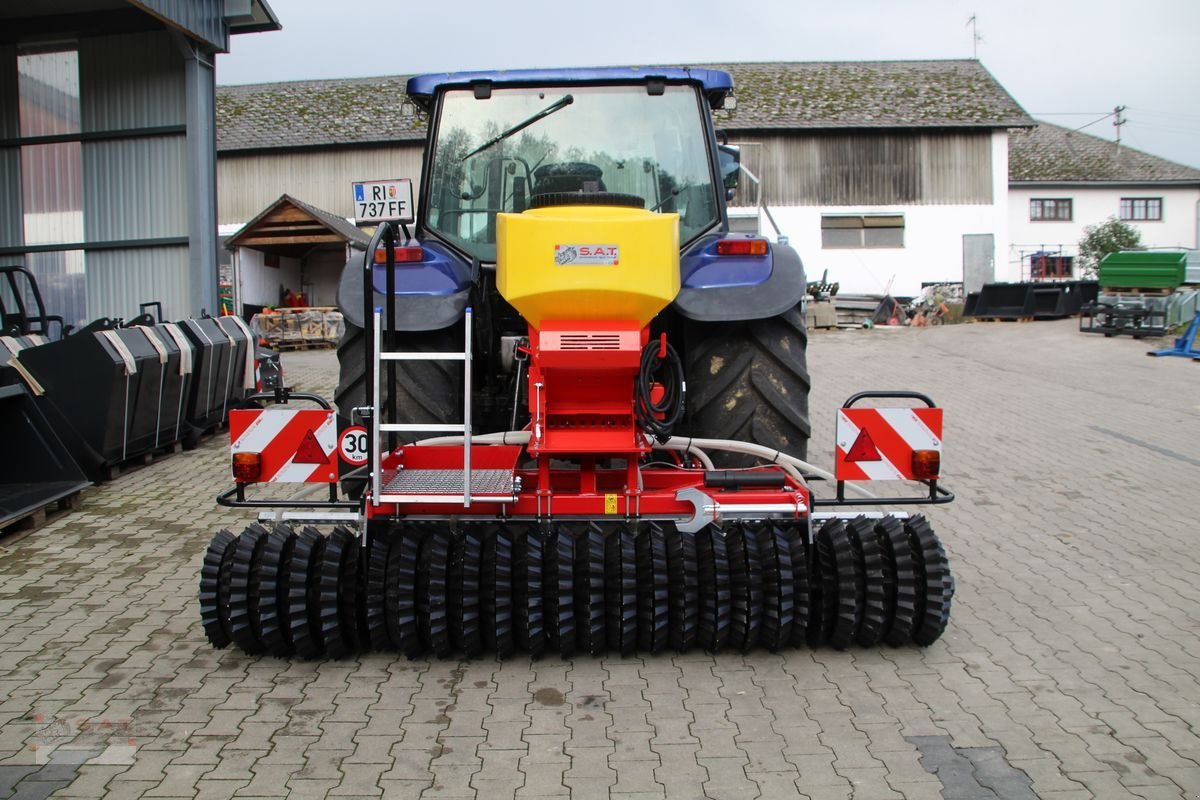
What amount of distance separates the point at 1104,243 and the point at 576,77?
34.0m

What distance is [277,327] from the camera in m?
21.0

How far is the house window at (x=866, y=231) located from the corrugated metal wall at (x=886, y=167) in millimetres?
451

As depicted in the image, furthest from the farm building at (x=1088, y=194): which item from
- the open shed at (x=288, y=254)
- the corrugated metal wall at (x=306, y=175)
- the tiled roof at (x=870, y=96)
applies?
the open shed at (x=288, y=254)

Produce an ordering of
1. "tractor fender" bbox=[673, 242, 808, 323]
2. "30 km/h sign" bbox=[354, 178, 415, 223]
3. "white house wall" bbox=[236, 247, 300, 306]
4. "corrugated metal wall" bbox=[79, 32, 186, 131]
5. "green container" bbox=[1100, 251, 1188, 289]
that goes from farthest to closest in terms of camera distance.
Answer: "white house wall" bbox=[236, 247, 300, 306] < "green container" bbox=[1100, 251, 1188, 289] < "corrugated metal wall" bbox=[79, 32, 186, 131] < "30 km/h sign" bbox=[354, 178, 415, 223] < "tractor fender" bbox=[673, 242, 808, 323]

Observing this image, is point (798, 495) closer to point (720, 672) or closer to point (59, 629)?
point (720, 672)

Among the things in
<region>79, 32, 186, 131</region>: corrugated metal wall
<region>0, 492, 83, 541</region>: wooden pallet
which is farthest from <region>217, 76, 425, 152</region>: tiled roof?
<region>0, 492, 83, 541</region>: wooden pallet

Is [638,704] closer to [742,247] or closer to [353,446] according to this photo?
[353,446]

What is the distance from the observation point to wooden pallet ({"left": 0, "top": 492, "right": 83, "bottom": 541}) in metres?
6.65

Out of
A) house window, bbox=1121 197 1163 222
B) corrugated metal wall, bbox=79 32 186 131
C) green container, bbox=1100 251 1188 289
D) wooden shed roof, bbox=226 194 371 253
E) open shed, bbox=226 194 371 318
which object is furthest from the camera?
house window, bbox=1121 197 1163 222

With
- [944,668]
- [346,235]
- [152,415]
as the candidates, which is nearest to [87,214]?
[152,415]

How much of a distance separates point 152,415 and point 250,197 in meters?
22.8

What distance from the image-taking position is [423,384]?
16.0 ft

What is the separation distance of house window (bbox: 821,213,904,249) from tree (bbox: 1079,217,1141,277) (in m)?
9.14

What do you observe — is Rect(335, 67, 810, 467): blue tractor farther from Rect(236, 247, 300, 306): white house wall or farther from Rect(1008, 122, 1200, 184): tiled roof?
Rect(1008, 122, 1200, 184): tiled roof
